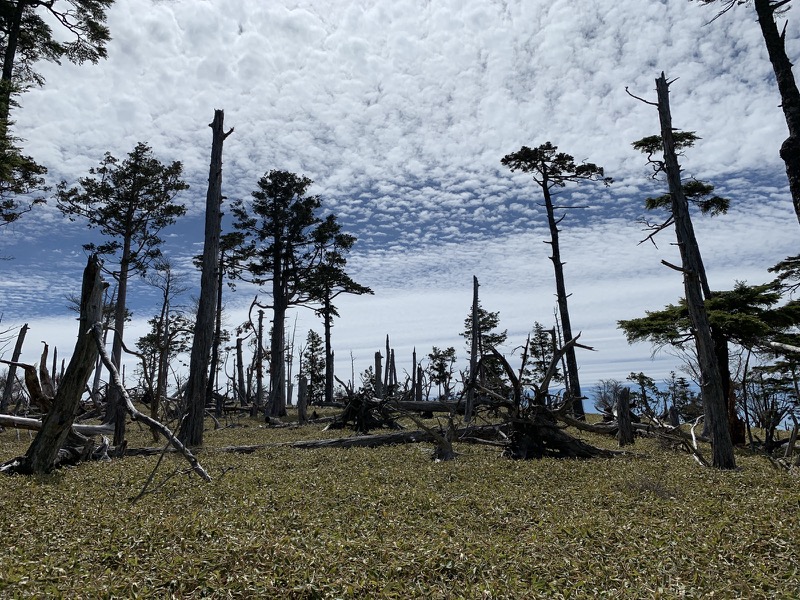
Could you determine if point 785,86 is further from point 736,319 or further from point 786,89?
point 736,319

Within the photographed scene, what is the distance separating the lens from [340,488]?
738 cm

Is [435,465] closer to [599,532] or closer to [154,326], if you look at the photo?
[599,532]

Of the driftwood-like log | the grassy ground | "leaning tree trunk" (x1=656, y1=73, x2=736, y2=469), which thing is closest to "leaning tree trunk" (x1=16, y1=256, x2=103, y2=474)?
the driftwood-like log

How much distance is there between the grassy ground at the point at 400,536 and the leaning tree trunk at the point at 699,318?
0.99 meters

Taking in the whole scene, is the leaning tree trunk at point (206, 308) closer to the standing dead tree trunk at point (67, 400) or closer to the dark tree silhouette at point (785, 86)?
the standing dead tree trunk at point (67, 400)

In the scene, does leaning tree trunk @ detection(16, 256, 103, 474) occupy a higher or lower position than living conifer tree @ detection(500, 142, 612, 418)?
lower

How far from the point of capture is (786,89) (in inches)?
314

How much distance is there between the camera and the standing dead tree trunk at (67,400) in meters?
7.86

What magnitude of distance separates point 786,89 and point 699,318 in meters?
4.18

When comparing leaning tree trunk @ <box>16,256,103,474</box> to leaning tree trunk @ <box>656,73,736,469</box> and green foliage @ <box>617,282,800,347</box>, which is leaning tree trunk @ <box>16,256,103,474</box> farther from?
green foliage @ <box>617,282,800,347</box>

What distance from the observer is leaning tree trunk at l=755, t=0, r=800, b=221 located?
25.2 feet

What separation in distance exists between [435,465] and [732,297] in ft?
36.6

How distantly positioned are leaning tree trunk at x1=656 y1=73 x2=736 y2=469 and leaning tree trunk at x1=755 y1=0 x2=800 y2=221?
85.7 inches

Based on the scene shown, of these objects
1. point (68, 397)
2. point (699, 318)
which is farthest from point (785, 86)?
point (68, 397)
